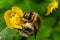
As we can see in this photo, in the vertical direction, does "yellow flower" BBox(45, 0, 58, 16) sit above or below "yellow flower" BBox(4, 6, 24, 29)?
above

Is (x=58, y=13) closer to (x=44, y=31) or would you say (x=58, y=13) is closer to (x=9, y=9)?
(x=44, y=31)

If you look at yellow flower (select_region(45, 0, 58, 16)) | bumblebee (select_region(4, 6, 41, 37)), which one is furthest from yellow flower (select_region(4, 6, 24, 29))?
yellow flower (select_region(45, 0, 58, 16))

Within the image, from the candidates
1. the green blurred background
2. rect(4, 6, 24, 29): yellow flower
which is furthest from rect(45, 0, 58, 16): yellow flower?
rect(4, 6, 24, 29): yellow flower

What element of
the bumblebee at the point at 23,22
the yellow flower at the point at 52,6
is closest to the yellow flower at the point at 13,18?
the bumblebee at the point at 23,22

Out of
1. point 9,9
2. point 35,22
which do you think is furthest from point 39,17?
point 9,9

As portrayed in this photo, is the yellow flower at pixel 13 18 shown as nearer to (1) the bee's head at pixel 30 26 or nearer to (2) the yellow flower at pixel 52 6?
(1) the bee's head at pixel 30 26

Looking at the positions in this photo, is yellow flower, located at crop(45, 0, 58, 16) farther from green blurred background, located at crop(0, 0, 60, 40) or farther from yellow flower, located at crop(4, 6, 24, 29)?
yellow flower, located at crop(4, 6, 24, 29)
